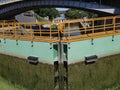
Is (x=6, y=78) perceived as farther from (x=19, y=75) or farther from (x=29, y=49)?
(x=29, y=49)

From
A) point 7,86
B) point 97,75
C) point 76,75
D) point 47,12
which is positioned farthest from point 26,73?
point 47,12

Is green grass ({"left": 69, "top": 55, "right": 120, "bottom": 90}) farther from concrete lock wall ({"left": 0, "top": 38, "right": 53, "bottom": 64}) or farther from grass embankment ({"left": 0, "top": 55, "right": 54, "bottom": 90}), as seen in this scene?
concrete lock wall ({"left": 0, "top": 38, "right": 53, "bottom": 64})

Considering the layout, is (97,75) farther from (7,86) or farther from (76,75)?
(7,86)

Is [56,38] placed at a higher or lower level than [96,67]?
higher

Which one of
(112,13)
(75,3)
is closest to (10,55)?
(112,13)

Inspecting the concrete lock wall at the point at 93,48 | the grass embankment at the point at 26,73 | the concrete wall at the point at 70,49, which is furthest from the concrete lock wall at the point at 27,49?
the concrete lock wall at the point at 93,48

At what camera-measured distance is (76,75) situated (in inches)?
575

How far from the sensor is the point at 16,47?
16.8 meters

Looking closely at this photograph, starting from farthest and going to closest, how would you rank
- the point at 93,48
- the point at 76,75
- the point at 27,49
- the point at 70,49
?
the point at 27,49 < the point at 93,48 < the point at 76,75 < the point at 70,49

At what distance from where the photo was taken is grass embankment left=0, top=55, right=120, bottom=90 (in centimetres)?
1465

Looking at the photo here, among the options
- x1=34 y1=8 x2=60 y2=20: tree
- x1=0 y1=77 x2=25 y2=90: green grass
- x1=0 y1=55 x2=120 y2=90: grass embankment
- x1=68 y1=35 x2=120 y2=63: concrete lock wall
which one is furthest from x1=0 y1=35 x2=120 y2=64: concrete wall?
x1=34 y1=8 x2=60 y2=20: tree

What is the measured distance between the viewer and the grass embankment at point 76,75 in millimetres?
14648

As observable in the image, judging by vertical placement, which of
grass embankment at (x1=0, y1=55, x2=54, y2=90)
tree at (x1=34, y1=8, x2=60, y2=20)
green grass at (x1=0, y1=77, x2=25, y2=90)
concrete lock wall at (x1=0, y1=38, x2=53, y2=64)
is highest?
concrete lock wall at (x1=0, y1=38, x2=53, y2=64)

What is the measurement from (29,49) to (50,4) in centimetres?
3717
